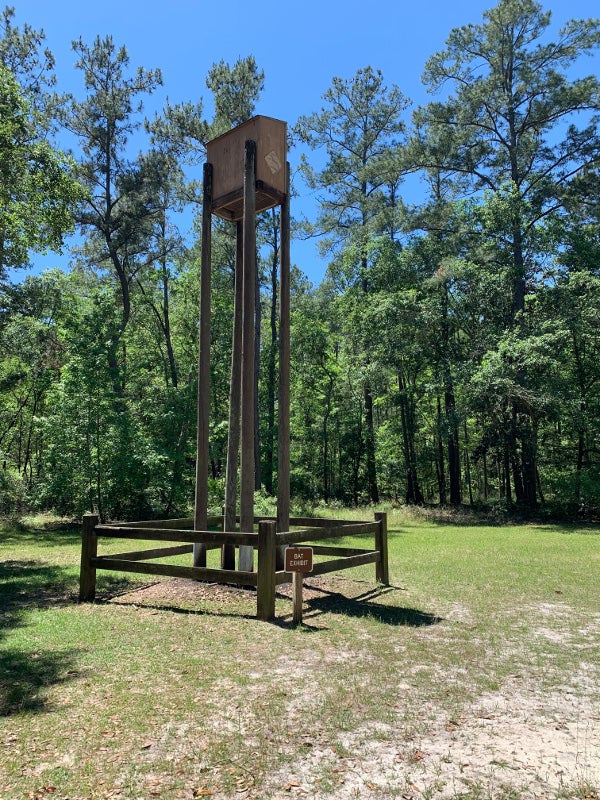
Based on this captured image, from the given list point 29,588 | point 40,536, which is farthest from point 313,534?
point 40,536

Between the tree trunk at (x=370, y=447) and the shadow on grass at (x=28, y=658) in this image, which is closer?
the shadow on grass at (x=28, y=658)

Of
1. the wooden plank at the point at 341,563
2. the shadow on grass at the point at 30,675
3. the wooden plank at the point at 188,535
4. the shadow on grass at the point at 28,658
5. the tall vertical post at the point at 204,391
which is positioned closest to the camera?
the shadow on grass at the point at 30,675

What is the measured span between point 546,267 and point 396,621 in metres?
22.9

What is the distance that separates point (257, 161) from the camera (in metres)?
8.33

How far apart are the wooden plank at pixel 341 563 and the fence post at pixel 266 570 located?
0.85 m

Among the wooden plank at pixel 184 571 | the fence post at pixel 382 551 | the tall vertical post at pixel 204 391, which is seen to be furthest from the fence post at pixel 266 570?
the fence post at pixel 382 551

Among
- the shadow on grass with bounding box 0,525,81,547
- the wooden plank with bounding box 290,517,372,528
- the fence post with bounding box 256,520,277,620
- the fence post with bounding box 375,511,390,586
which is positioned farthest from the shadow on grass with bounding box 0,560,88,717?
the shadow on grass with bounding box 0,525,81,547

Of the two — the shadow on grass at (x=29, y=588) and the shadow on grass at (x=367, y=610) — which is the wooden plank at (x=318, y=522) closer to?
the shadow on grass at (x=367, y=610)

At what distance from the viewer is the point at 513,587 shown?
8.62 metres

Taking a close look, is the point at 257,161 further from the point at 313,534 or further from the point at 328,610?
the point at 328,610

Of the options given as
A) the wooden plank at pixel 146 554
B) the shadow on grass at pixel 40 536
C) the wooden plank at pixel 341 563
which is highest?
the wooden plank at pixel 146 554

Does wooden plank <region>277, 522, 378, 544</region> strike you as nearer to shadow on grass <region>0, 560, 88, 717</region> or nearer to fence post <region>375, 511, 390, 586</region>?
fence post <region>375, 511, 390, 586</region>

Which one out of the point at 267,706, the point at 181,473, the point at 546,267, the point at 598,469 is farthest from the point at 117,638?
the point at 546,267

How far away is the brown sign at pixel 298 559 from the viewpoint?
6250 millimetres
